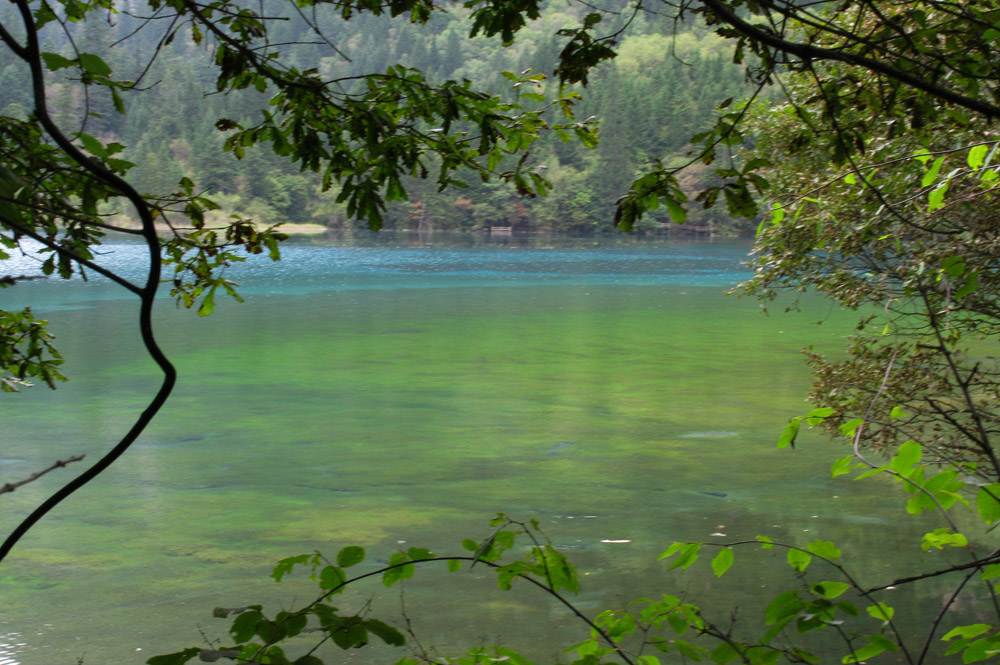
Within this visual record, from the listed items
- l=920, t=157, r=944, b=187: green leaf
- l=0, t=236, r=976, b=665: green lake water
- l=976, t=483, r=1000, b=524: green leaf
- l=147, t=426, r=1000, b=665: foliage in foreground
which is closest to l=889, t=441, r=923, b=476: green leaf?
l=147, t=426, r=1000, b=665: foliage in foreground

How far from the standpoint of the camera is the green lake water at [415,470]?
202 inches

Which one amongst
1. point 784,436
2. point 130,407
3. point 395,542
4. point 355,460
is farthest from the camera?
point 130,407

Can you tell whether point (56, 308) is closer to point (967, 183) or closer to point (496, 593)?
point (496, 593)

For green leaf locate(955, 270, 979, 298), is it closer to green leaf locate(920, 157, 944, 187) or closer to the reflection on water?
green leaf locate(920, 157, 944, 187)

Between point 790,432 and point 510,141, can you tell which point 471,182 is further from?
point 790,432

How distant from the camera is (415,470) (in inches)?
310

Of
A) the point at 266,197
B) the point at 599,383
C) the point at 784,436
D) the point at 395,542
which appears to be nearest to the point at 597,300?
the point at 599,383

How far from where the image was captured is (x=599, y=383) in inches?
463

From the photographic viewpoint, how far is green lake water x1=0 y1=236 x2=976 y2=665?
202 inches

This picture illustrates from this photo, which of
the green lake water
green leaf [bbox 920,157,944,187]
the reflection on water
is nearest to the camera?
green leaf [bbox 920,157,944,187]

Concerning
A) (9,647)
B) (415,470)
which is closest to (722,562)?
(9,647)

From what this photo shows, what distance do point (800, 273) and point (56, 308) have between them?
1781 centimetres

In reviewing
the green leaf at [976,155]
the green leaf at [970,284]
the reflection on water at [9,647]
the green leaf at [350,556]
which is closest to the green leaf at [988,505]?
the green leaf at [970,284]

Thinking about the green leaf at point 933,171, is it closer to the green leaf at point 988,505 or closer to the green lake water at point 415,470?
the green leaf at point 988,505
